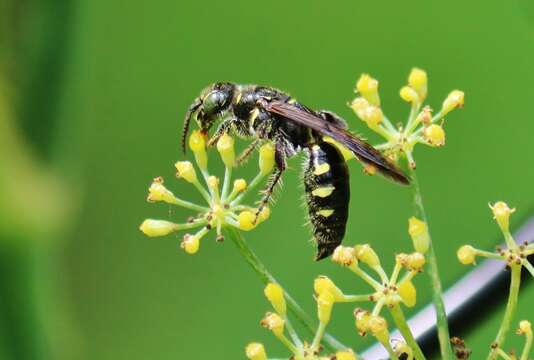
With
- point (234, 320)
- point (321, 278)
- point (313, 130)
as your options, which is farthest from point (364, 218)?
point (321, 278)

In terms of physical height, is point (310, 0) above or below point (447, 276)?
above

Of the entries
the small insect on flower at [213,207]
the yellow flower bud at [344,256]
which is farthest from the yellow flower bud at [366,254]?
the small insect on flower at [213,207]

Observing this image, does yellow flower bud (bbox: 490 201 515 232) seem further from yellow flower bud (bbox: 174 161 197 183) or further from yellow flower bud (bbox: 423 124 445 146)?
yellow flower bud (bbox: 174 161 197 183)

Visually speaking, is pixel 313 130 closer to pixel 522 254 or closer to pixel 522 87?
pixel 522 254

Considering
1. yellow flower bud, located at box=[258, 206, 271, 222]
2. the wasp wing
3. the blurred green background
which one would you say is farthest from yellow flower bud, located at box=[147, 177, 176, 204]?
the blurred green background

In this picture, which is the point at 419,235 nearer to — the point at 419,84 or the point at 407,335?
the point at 407,335
